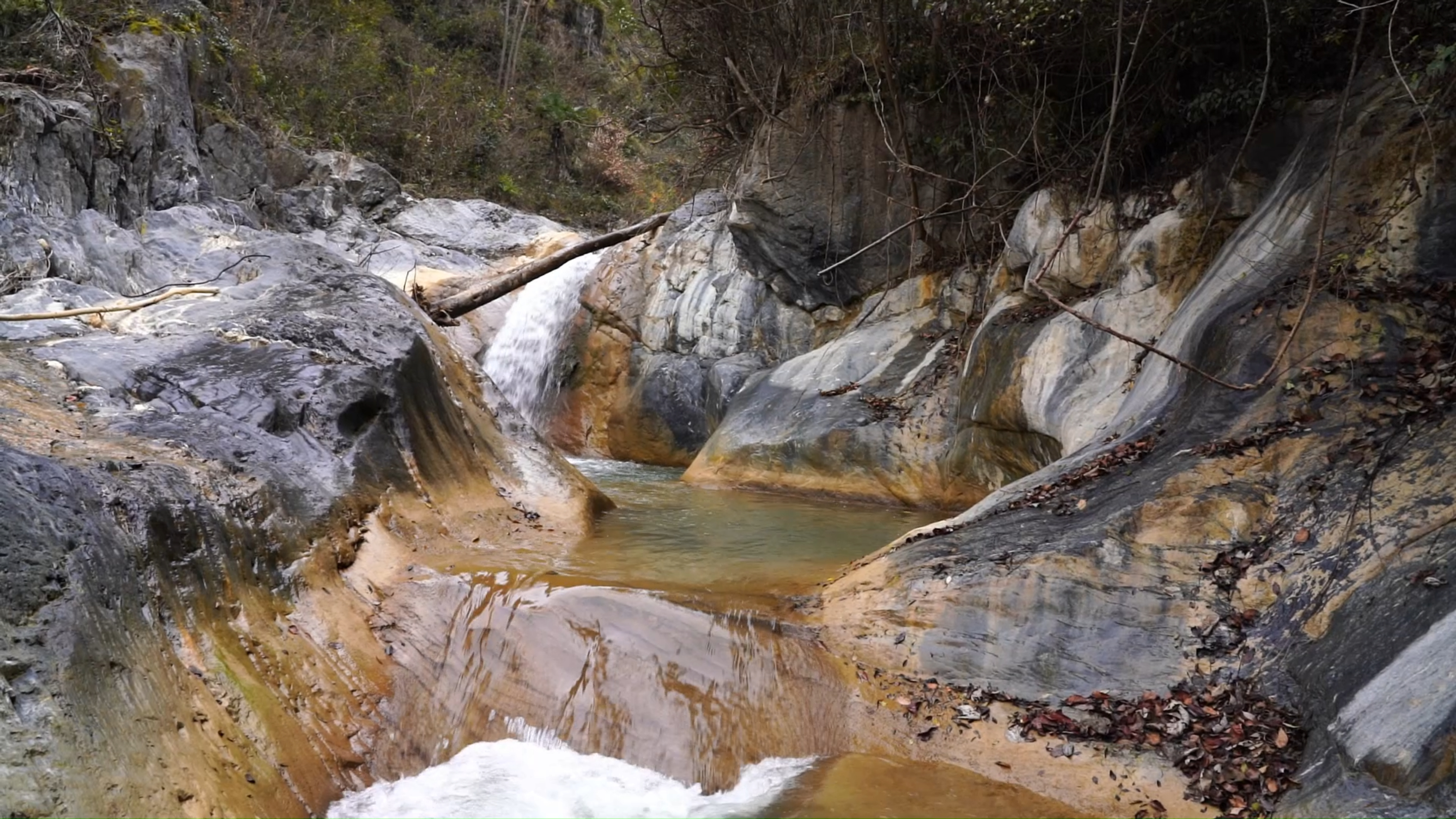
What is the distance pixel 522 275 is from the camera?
1239 centimetres

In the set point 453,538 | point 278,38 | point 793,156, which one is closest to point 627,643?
point 453,538

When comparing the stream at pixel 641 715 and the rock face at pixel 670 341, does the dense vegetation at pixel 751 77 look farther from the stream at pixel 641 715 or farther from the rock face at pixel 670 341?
the stream at pixel 641 715

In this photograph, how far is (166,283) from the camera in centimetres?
695

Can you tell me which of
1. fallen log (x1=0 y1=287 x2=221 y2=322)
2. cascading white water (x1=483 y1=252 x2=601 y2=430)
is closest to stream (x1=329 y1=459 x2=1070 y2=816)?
fallen log (x1=0 y1=287 x2=221 y2=322)

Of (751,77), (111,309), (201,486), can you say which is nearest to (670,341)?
(751,77)

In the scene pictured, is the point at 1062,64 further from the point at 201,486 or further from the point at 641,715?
the point at 201,486

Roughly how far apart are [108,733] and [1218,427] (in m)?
5.33

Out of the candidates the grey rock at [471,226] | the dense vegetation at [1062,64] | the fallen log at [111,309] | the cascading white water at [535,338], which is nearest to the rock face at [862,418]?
the dense vegetation at [1062,64]

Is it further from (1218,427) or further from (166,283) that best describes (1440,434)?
(166,283)

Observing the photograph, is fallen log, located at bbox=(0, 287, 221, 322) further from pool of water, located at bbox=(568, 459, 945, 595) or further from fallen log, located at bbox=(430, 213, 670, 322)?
fallen log, located at bbox=(430, 213, 670, 322)

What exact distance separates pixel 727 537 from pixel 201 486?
3681 millimetres

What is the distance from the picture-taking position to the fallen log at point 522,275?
1092 cm

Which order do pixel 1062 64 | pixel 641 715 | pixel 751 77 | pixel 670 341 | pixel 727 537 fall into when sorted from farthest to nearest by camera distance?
pixel 670 341
pixel 751 77
pixel 1062 64
pixel 727 537
pixel 641 715

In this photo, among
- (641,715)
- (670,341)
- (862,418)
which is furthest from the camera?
(670,341)
